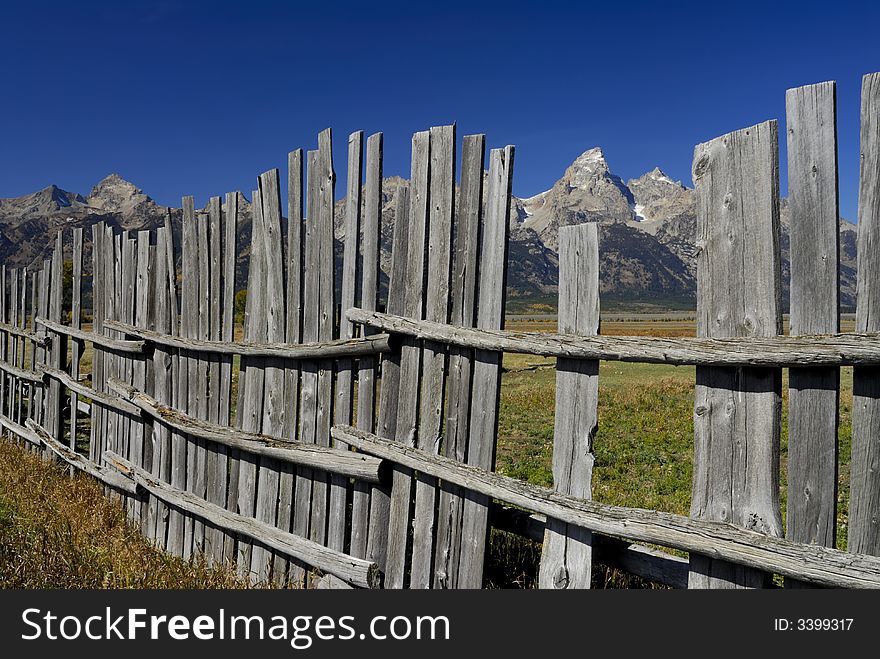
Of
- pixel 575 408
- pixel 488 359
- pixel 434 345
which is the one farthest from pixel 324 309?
pixel 575 408

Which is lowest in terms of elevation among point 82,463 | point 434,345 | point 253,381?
point 82,463

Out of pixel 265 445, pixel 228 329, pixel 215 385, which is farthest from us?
pixel 215 385

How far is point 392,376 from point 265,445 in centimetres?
122

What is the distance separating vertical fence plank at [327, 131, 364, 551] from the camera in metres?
3.89

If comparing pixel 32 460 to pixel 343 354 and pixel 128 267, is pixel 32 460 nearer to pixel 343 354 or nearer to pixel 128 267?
pixel 128 267

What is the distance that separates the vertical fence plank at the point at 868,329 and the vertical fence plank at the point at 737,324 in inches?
10.0

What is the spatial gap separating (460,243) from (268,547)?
99.6 inches

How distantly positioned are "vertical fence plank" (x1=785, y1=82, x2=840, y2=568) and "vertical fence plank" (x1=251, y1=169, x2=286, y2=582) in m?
3.14

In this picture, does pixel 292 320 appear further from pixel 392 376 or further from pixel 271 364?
pixel 392 376

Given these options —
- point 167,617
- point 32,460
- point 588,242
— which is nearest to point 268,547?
point 167,617

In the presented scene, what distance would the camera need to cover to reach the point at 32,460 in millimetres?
8125

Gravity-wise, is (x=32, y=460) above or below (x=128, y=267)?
below

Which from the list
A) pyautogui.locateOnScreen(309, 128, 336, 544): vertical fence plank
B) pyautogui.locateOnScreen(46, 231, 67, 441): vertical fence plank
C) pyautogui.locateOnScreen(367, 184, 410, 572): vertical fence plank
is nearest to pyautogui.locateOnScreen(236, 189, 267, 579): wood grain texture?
pyautogui.locateOnScreen(309, 128, 336, 544): vertical fence plank

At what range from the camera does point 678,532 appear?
251cm
